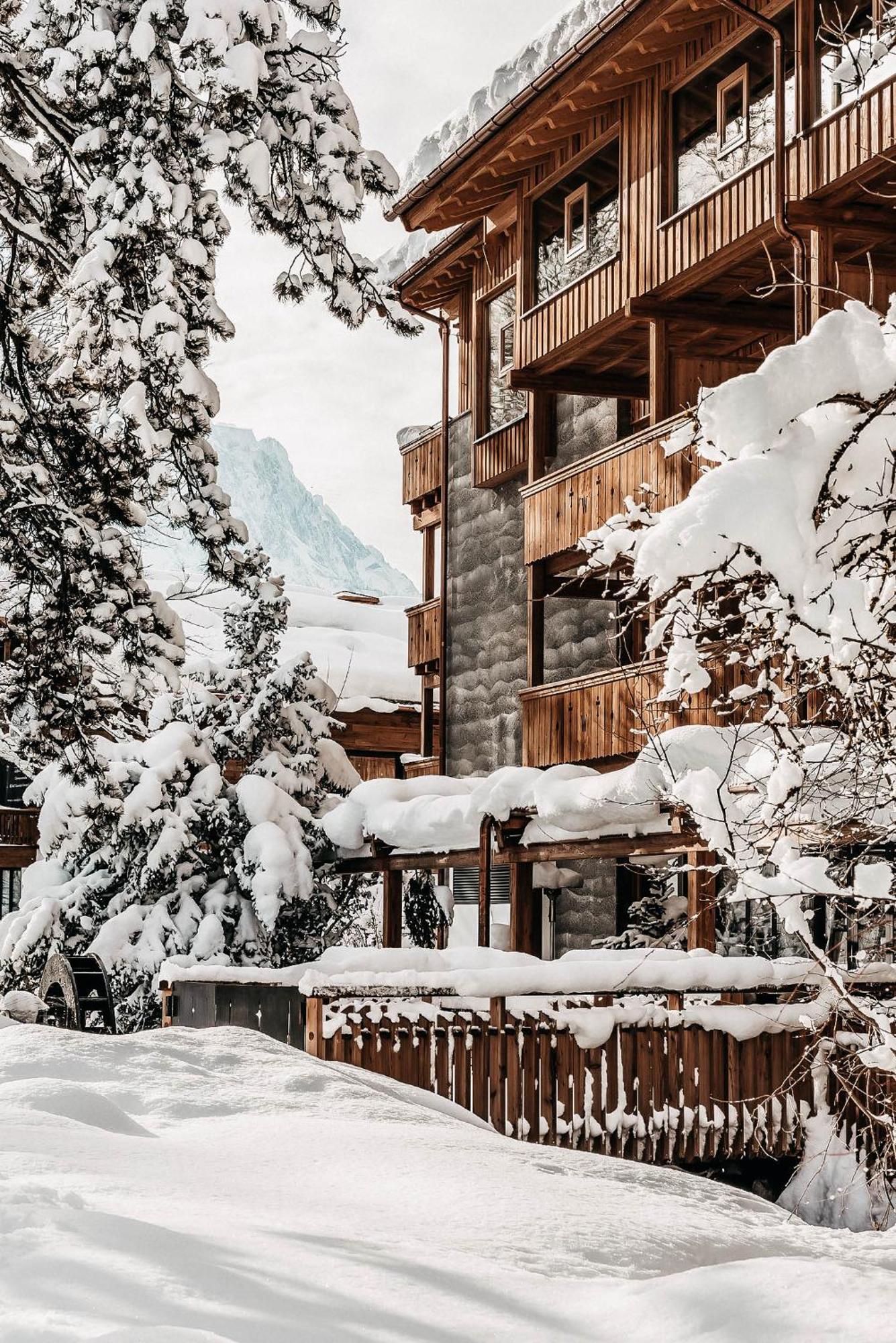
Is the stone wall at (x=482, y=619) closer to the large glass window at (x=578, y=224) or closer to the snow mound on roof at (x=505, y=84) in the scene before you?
the large glass window at (x=578, y=224)

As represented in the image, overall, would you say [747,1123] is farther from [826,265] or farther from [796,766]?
[826,265]

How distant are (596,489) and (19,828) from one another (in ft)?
66.5

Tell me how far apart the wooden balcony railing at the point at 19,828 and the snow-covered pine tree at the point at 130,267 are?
24774 mm

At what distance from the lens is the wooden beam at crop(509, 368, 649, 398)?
67.2ft

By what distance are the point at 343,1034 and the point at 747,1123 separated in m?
3.16

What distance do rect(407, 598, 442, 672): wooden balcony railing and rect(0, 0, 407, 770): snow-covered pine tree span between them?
47.9 ft

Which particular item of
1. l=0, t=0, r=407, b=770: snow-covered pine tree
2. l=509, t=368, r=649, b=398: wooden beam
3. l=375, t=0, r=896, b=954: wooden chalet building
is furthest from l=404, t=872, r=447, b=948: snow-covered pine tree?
l=0, t=0, r=407, b=770: snow-covered pine tree

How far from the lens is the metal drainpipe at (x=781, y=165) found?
49.4 feet

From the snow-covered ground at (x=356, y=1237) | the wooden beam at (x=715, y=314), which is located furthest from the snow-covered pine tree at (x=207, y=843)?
the snow-covered ground at (x=356, y=1237)

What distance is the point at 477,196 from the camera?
21781 mm

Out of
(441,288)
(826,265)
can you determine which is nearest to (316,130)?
(826,265)

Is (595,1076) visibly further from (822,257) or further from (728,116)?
(728,116)

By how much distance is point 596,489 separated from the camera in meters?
18.1

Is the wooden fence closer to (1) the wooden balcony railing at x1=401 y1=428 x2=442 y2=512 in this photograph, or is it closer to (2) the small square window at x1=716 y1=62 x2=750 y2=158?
(2) the small square window at x1=716 y1=62 x2=750 y2=158
